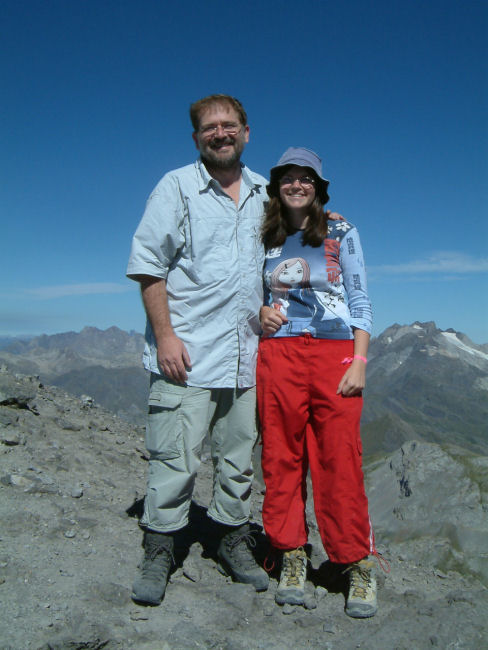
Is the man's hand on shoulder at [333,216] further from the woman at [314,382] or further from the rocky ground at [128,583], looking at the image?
the rocky ground at [128,583]

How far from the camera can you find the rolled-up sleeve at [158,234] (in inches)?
183

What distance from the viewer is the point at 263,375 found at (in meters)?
4.90

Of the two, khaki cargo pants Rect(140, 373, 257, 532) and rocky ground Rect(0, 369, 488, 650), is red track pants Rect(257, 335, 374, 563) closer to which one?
khaki cargo pants Rect(140, 373, 257, 532)

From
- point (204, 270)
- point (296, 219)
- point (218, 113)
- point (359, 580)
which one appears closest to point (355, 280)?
point (296, 219)

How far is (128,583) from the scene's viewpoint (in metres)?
4.84

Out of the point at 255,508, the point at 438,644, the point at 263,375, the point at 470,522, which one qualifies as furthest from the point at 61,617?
the point at 470,522

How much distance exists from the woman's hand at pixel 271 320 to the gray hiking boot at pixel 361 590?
240cm

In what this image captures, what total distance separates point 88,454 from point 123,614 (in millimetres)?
4475

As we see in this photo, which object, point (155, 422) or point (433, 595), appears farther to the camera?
point (433, 595)

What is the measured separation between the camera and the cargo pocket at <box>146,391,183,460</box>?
4766 mm

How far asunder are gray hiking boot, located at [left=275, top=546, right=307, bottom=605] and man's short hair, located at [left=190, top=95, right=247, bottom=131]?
14.5ft

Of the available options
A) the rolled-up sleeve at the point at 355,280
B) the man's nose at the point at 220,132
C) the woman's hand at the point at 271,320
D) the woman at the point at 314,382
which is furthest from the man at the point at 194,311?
the rolled-up sleeve at the point at 355,280

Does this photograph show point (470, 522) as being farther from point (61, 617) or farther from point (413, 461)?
point (61, 617)

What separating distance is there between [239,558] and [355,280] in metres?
3.16
